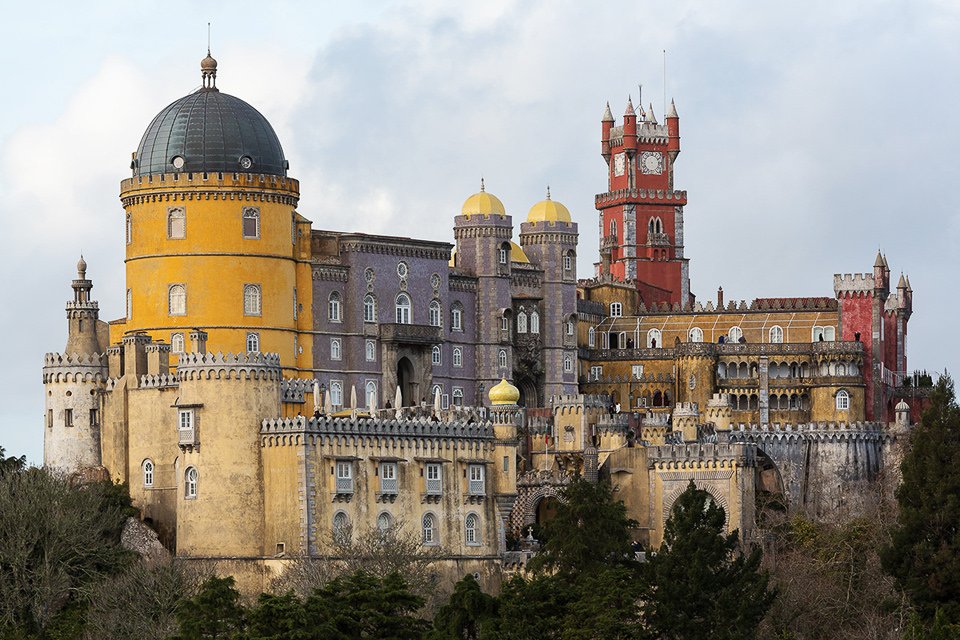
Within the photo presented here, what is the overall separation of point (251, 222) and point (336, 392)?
10.1m

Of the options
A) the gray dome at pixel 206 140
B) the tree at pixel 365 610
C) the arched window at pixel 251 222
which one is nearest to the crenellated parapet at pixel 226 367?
the tree at pixel 365 610

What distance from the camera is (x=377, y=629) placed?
92.6 metres

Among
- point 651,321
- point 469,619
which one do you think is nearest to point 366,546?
point 469,619

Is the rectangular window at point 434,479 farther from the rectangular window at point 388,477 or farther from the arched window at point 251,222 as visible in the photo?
the arched window at point 251,222

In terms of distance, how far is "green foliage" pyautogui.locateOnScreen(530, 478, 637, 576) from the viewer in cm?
10131

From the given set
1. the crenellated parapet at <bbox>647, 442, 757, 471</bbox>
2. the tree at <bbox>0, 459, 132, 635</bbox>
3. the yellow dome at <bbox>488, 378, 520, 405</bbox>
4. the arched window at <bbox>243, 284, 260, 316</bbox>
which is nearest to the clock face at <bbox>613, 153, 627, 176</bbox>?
the yellow dome at <bbox>488, 378, 520, 405</bbox>

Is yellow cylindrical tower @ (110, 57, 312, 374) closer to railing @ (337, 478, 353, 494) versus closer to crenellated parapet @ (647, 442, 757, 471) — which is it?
railing @ (337, 478, 353, 494)

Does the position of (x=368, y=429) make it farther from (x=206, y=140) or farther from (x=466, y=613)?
(x=206, y=140)

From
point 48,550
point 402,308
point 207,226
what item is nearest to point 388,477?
point 48,550

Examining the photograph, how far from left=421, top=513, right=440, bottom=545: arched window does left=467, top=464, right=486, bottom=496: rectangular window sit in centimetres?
257

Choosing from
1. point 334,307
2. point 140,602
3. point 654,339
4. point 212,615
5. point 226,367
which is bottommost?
point 212,615

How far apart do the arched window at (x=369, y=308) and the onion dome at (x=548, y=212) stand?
633 inches

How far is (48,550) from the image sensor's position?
348ft

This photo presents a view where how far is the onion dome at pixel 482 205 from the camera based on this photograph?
141 meters
